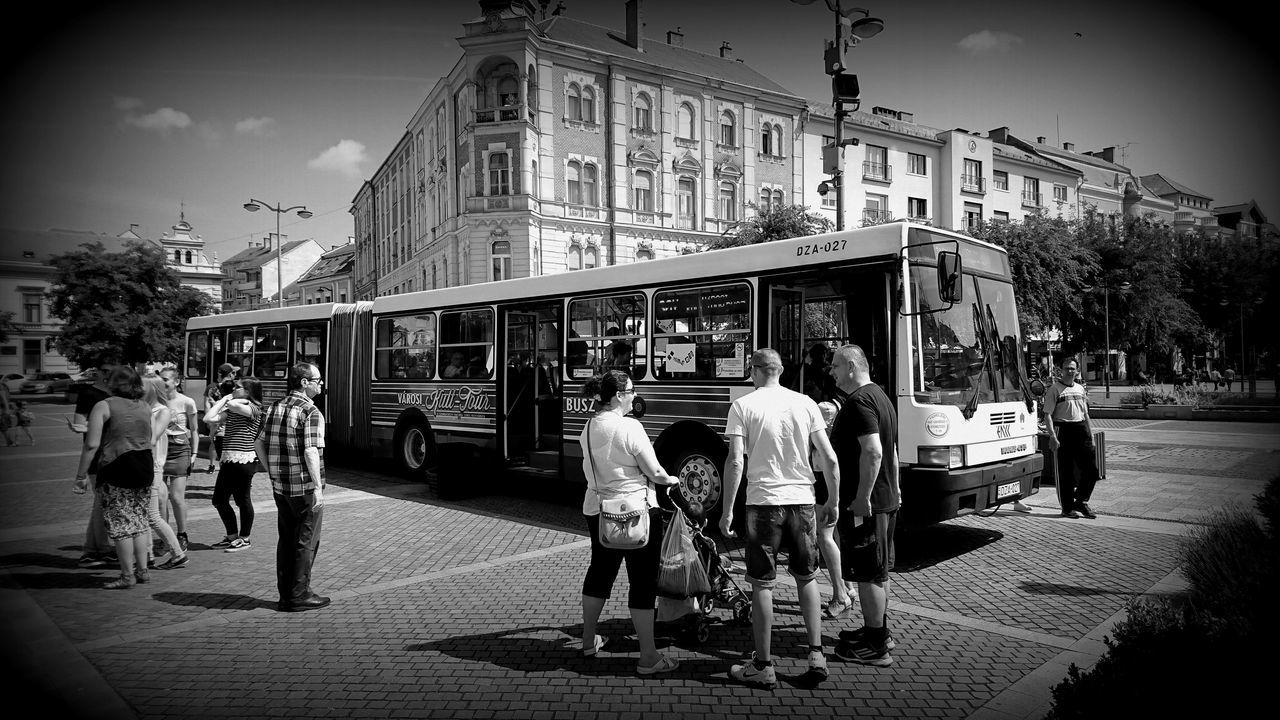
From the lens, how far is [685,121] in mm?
42938

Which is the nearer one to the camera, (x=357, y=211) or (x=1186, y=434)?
(x=1186, y=434)

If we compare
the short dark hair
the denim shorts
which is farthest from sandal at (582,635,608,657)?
the short dark hair

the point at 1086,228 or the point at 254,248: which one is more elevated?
the point at 254,248

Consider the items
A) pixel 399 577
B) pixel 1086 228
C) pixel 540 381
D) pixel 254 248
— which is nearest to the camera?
pixel 399 577

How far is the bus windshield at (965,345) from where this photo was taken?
705 cm

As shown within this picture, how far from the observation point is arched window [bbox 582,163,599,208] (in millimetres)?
39906

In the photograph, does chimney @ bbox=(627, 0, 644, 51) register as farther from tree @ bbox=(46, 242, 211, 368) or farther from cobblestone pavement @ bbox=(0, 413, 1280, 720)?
cobblestone pavement @ bbox=(0, 413, 1280, 720)

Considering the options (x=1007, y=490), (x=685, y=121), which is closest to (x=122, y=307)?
(x=685, y=121)

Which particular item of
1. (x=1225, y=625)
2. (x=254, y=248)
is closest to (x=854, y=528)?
(x=1225, y=625)

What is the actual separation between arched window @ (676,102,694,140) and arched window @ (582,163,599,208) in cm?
600

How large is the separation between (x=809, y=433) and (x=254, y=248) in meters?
143

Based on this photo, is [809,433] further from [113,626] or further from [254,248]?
[254,248]

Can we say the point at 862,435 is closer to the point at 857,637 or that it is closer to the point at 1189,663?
the point at 857,637

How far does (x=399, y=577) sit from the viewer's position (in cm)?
701
